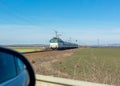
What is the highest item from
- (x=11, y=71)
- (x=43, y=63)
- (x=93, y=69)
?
(x=11, y=71)

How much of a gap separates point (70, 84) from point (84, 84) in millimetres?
319

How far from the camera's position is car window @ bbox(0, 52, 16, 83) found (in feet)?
9.56

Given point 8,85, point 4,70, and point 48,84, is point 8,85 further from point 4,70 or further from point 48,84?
point 48,84

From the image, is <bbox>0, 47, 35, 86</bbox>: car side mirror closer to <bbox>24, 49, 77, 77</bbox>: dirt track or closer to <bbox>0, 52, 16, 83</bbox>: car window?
<bbox>0, 52, 16, 83</bbox>: car window

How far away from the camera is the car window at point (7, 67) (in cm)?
291

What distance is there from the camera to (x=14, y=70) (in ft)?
10.7

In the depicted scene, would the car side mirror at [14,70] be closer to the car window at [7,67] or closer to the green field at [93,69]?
the car window at [7,67]

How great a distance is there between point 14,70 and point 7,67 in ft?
0.47

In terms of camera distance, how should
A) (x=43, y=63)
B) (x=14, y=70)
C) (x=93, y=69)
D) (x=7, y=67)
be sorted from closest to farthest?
(x=7, y=67) < (x=14, y=70) < (x=93, y=69) < (x=43, y=63)

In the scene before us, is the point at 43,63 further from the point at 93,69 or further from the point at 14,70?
the point at 14,70

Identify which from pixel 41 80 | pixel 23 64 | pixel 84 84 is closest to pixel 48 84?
pixel 41 80

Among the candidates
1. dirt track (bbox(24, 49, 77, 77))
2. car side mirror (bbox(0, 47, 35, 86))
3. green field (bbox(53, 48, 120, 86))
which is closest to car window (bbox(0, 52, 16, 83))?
car side mirror (bbox(0, 47, 35, 86))

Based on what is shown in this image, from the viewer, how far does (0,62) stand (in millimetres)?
2932

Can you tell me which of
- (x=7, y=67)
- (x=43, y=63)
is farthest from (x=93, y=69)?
(x=7, y=67)
